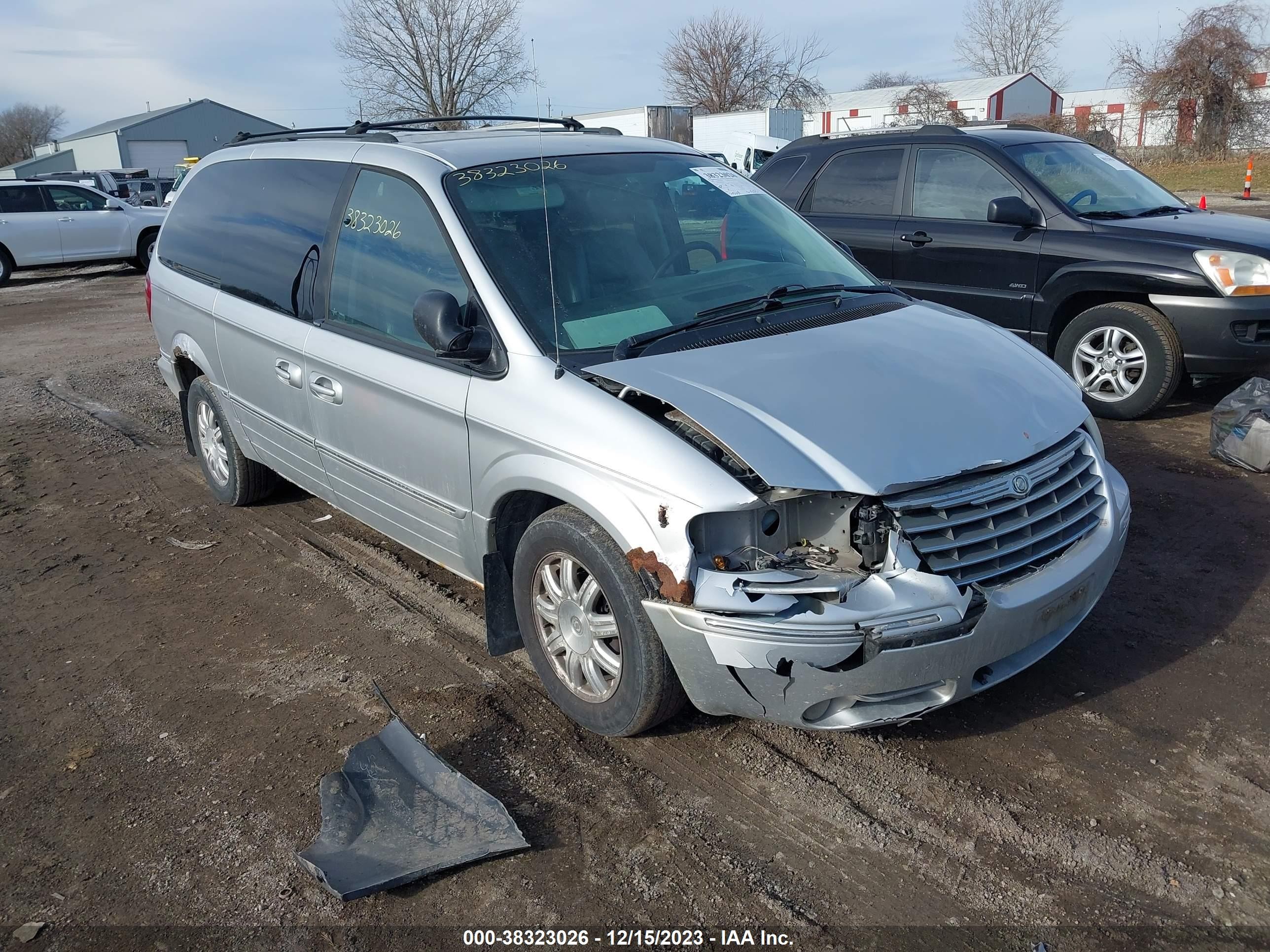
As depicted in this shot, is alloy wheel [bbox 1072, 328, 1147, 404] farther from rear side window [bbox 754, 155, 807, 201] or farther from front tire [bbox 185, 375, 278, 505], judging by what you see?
front tire [bbox 185, 375, 278, 505]

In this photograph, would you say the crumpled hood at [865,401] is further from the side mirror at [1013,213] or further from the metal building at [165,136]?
the metal building at [165,136]

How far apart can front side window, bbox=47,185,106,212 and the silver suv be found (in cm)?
1644

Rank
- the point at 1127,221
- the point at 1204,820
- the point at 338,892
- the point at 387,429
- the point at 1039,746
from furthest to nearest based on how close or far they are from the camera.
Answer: the point at 1127,221, the point at 387,429, the point at 1039,746, the point at 1204,820, the point at 338,892

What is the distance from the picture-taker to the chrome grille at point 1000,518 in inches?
114

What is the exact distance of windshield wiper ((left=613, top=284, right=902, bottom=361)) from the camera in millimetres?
3453

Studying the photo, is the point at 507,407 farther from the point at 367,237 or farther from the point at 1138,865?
the point at 1138,865

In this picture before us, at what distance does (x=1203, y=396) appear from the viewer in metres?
7.17

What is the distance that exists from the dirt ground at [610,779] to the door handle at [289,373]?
100 cm

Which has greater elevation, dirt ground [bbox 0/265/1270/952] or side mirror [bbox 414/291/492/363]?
side mirror [bbox 414/291/492/363]

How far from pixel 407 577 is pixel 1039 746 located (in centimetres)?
293

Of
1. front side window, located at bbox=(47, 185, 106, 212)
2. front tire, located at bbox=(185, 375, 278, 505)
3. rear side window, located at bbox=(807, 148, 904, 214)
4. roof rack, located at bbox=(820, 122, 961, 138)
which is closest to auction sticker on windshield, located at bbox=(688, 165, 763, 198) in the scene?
front tire, located at bbox=(185, 375, 278, 505)

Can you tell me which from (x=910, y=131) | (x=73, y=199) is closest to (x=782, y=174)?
(x=910, y=131)

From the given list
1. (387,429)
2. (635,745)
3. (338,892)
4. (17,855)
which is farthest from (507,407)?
(17,855)

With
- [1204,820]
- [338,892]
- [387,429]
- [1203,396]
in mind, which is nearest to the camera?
[338,892]
